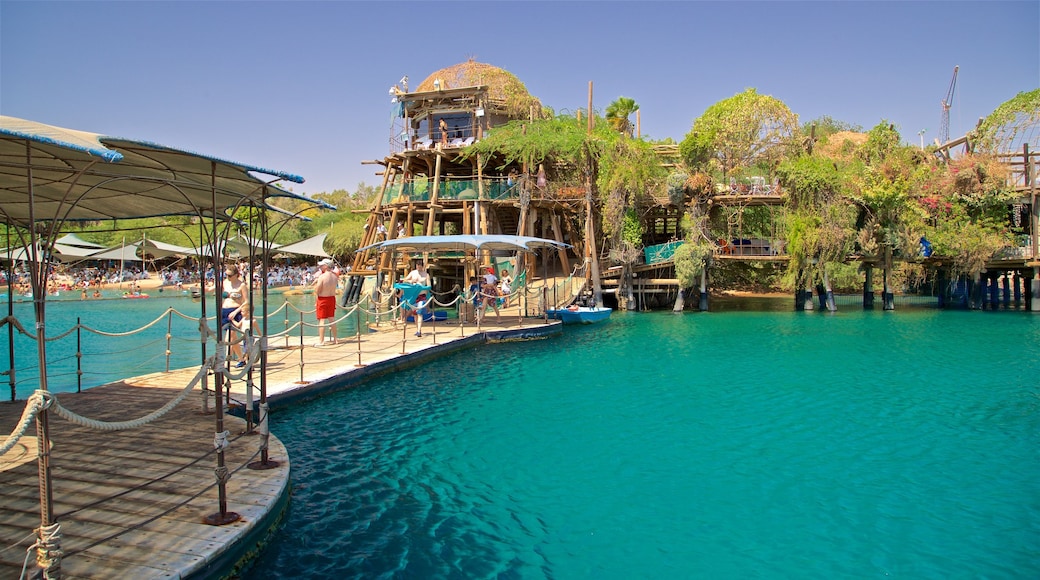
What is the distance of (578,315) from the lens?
2519 cm

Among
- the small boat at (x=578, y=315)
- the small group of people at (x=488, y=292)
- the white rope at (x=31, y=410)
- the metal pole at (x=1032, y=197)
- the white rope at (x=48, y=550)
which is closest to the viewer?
the white rope at (x=31, y=410)

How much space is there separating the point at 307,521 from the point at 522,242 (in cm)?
1527

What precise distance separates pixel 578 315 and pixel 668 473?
53.7ft

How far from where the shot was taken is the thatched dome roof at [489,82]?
115 ft

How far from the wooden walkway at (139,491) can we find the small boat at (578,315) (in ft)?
50.5

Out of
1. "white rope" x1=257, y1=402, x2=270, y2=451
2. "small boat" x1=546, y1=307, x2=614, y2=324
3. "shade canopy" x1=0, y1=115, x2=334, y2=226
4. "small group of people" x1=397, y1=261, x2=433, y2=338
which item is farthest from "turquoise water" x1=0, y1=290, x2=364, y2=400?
"small boat" x1=546, y1=307, x2=614, y2=324

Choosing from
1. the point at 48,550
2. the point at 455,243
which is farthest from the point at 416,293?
the point at 48,550

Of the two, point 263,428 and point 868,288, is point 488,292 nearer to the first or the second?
point 263,428

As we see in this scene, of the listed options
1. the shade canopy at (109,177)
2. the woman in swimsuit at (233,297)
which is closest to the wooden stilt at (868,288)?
the woman in swimsuit at (233,297)

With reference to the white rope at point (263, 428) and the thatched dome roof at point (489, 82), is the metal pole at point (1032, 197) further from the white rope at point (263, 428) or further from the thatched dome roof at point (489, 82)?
the white rope at point (263, 428)

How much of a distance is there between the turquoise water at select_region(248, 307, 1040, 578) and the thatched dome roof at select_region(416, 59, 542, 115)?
22.0 meters

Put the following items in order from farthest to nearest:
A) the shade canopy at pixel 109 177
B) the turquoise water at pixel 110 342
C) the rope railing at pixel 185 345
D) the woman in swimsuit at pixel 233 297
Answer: the turquoise water at pixel 110 342 < the woman in swimsuit at pixel 233 297 < the rope railing at pixel 185 345 < the shade canopy at pixel 109 177

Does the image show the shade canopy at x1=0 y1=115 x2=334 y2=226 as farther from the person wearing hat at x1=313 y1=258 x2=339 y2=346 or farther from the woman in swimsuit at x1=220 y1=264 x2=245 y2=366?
the person wearing hat at x1=313 y1=258 x2=339 y2=346

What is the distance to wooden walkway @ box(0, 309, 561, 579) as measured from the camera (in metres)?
4.91
